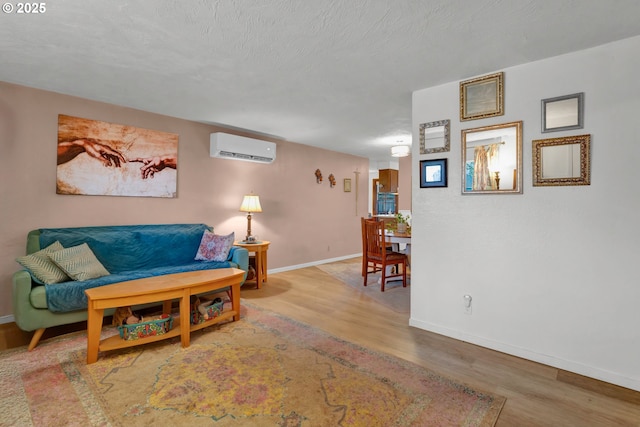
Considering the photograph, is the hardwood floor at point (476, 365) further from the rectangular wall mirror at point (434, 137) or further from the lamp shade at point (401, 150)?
the lamp shade at point (401, 150)

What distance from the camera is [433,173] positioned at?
2.90 metres

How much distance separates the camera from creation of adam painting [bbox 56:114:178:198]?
328 cm

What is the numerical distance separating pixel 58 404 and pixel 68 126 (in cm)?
272

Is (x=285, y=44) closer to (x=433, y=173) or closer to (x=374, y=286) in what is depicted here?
(x=433, y=173)

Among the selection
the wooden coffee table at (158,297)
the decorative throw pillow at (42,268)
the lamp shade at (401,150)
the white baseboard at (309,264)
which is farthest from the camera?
the white baseboard at (309,264)

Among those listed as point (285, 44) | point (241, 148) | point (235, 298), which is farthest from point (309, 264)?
point (285, 44)

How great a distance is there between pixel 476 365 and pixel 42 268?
11.7ft

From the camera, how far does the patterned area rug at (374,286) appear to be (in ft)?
12.2

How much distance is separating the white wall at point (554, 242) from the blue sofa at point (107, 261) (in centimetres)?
247

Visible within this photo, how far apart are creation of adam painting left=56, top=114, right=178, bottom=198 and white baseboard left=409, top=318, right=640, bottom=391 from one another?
11.2 feet

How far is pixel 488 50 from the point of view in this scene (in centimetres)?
223

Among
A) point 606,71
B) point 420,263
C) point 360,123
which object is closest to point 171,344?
point 420,263

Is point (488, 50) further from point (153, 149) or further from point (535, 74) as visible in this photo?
point (153, 149)

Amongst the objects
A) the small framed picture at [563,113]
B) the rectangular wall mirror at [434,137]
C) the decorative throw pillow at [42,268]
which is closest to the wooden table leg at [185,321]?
the decorative throw pillow at [42,268]
